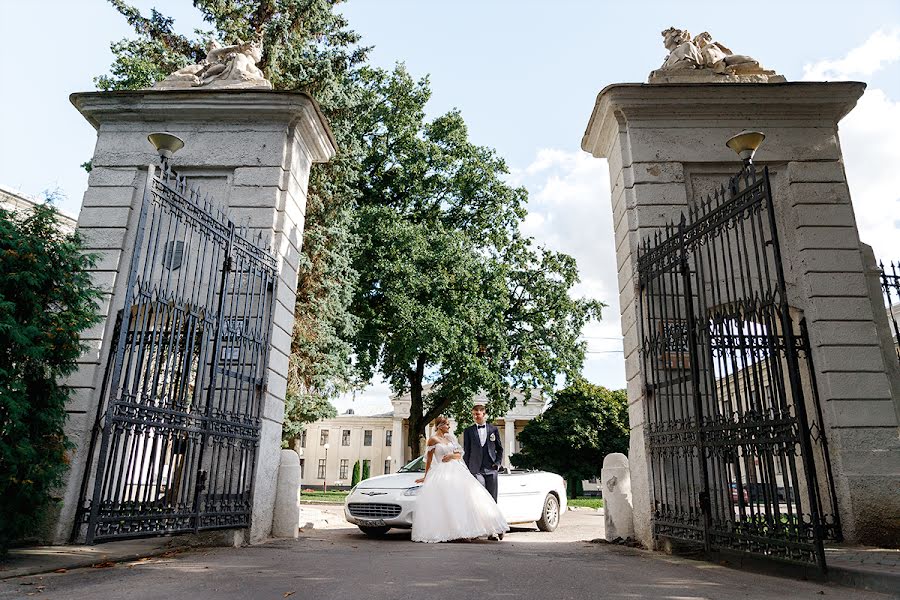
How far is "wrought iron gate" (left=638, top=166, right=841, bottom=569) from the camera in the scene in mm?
5762

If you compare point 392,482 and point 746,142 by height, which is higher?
point 746,142

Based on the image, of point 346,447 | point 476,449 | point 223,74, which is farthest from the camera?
point 346,447

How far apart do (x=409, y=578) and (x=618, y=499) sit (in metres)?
4.42

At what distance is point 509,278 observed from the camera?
74.0ft

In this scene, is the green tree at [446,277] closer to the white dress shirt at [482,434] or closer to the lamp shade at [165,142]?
the white dress shirt at [482,434]

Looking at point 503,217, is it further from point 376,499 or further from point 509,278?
point 376,499

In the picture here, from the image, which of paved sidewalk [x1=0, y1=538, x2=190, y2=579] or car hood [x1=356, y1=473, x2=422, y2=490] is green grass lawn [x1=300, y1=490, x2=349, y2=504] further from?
paved sidewalk [x1=0, y1=538, x2=190, y2=579]

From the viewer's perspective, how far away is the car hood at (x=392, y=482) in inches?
387

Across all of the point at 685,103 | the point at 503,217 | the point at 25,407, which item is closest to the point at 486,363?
the point at 503,217

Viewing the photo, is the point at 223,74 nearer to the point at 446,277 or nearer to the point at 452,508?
the point at 452,508

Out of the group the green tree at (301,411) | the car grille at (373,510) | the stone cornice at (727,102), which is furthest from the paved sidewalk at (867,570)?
the green tree at (301,411)

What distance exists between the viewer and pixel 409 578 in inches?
202

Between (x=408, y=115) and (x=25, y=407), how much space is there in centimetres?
1779

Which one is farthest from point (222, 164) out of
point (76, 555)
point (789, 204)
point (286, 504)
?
point (789, 204)
